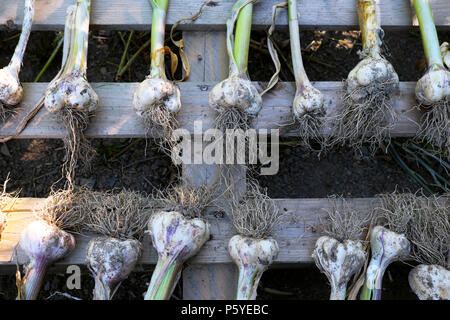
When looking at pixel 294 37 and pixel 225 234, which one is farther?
pixel 294 37

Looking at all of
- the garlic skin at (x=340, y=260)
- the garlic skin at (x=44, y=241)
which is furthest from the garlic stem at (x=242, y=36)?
the garlic skin at (x=44, y=241)

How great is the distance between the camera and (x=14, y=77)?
117 cm

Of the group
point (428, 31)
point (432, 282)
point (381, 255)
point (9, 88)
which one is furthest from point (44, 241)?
point (428, 31)

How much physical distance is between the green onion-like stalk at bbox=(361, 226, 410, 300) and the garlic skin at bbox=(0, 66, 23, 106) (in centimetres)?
110

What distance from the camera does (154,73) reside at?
1173 millimetres

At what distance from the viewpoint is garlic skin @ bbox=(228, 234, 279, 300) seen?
40.8 inches

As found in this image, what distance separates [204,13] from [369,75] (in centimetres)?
55

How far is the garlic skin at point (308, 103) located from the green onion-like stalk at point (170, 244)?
43 centimetres

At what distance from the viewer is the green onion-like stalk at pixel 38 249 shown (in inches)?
40.8

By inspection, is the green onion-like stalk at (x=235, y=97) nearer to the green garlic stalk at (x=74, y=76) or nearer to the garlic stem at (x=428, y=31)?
the green garlic stalk at (x=74, y=76)

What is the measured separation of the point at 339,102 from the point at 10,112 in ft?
3.21

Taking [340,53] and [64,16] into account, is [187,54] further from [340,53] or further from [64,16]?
[340,53]

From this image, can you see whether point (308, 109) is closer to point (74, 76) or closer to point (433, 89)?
point (433, 89)

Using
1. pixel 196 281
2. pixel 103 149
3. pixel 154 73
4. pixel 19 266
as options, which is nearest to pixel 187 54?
pixel 154 73
